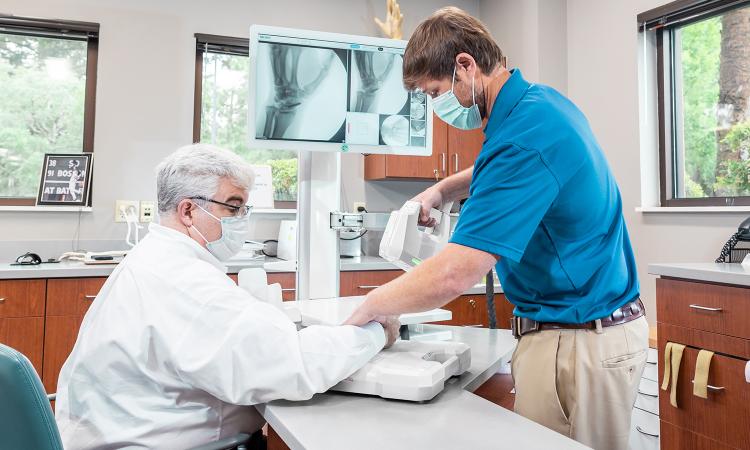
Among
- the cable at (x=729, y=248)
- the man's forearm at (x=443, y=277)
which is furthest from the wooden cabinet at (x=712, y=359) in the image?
the man's forearm at (x=443, y=277)

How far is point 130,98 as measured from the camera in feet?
10.1

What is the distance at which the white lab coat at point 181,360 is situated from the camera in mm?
911

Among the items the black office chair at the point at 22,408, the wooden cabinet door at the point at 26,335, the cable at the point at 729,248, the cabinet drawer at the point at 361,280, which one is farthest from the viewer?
the cabinet drawer at the point at 361,280

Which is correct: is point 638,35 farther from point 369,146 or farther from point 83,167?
point 83,167

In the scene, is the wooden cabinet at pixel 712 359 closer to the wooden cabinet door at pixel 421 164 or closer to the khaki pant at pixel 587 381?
the khaki pant at pixel 587 381

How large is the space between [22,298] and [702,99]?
134 inches

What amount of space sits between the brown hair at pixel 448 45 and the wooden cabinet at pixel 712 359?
52.3 inches

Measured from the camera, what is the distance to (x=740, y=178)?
250cm

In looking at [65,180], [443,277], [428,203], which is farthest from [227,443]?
[65,180]

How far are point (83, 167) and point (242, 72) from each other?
1.11 meters

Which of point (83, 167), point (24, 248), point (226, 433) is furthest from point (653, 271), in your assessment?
point (24, 248)

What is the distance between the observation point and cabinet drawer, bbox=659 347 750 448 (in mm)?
1731

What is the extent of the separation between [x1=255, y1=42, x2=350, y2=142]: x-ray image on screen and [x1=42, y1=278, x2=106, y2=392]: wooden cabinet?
4.93 ft

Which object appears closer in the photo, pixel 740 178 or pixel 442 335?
pixel 442 335
